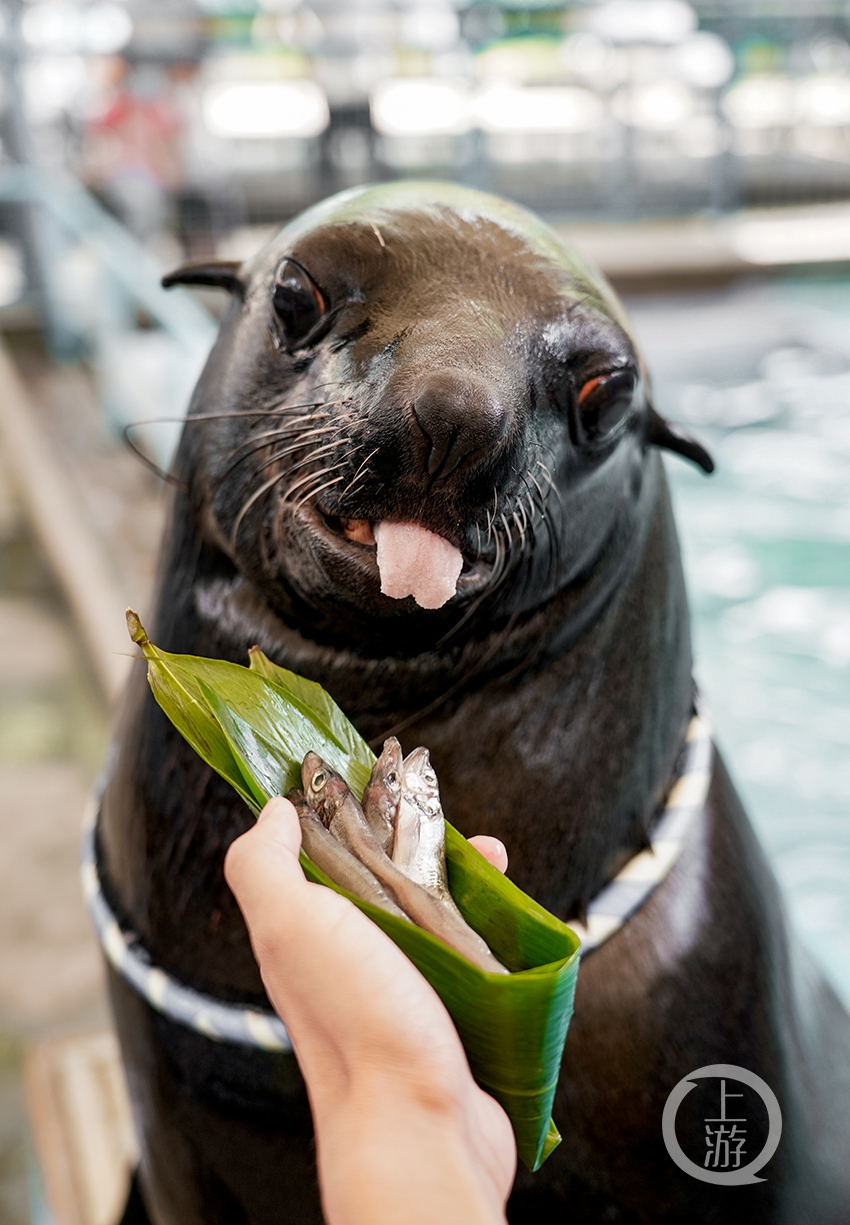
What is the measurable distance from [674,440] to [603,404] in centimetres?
16

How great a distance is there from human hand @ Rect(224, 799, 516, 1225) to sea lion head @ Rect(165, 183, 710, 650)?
0.96 ft

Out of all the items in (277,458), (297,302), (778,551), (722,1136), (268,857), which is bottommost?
(778,551)

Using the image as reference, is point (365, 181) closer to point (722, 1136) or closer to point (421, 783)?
point (722, 1136)

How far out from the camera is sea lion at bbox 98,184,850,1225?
919mm

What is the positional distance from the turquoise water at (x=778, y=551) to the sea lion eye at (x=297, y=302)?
103 cm

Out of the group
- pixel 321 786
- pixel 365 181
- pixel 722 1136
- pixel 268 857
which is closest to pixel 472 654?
pixel 321 786

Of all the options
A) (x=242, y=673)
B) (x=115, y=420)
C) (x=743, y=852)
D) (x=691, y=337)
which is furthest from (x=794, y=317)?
(x=242, y=673)

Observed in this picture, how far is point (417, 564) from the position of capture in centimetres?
86

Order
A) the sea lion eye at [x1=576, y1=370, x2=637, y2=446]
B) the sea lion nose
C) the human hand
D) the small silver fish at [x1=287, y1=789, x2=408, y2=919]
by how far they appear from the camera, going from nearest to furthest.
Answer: the human hand < the small silver fish at [x1=287, y1=789, x2=408, y2=919] < the sea lion nose < the sea lion eye at [x1=576, y1=370, x2=637, y2=446]

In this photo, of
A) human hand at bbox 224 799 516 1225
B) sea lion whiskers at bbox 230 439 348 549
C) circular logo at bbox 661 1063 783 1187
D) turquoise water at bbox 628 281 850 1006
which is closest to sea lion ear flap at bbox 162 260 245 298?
sea lion whiskers at bbox 230 439 348 549

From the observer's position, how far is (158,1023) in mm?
1147

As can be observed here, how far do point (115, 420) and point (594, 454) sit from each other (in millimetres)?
3746

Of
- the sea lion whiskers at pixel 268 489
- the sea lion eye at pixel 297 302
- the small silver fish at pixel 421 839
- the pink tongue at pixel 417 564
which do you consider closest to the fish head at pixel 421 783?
the small silver fish at pixel 421 839

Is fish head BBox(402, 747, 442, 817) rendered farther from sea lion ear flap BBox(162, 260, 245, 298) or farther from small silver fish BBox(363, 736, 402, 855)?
sea lion ear flap BBox(162, 260, 245, 298)
